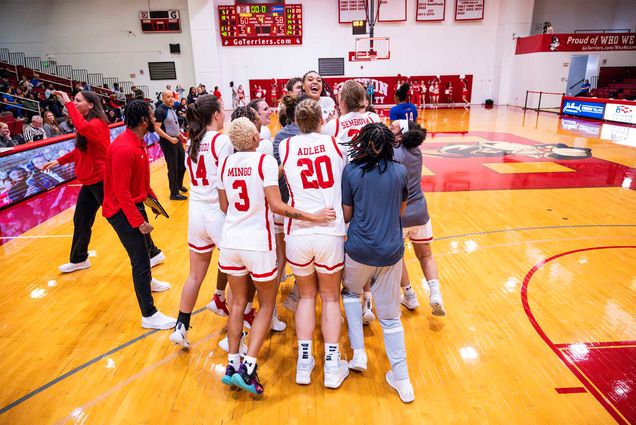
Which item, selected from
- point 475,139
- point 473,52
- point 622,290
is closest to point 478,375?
point 622,290

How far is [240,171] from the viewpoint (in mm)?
2674

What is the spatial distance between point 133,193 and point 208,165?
36.1 inches

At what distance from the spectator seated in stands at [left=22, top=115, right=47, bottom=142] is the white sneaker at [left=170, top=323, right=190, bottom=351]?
7648 mm

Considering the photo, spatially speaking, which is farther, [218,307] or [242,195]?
[218,307]

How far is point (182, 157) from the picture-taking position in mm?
7902

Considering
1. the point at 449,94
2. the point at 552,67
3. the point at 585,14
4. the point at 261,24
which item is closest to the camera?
the point at 552,67

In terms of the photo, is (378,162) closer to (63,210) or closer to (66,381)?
(66,381)

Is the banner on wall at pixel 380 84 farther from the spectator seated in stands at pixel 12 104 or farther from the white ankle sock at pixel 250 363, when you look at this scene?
the white ankle sock at pixel 250 363

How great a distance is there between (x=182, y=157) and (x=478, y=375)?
6.55m

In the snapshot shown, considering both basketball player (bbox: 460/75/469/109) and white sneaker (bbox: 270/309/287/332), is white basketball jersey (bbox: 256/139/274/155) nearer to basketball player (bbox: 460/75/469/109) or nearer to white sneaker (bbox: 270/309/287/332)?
white sneaker (bbox: 270/309/287/332)

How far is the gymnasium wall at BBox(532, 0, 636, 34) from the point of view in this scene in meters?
25.0

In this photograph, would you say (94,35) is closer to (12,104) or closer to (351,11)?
(12,104)

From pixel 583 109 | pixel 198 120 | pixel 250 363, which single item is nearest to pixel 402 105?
pixel 198 120

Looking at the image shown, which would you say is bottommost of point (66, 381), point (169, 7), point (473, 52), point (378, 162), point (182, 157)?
point (66, 381)
